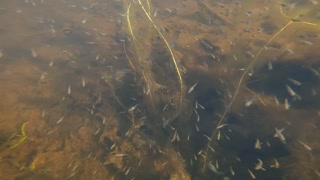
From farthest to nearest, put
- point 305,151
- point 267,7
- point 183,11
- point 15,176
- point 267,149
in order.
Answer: point 183,11 < point 267,7 < point 267,149 < point 305,151 < point 15,176

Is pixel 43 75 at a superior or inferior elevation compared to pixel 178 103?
inferior

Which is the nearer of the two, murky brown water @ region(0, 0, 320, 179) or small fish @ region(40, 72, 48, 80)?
murky brown water @ region(0, 0, 320, 179)

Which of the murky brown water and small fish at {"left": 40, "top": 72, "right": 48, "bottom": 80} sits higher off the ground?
the murky brown water

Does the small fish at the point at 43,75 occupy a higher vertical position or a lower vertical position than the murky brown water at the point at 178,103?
lower

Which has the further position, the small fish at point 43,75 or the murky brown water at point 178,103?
the small fish at point 43,75

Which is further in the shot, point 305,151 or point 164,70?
point 164,70

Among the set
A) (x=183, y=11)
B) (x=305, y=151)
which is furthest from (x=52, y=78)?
(x=305, y=151)

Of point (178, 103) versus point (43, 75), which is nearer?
point (178, 103)

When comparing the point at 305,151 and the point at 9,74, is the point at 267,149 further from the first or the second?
the point at 9,74
